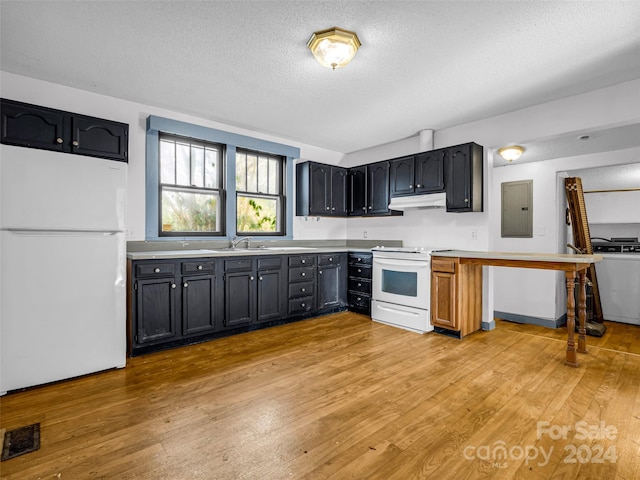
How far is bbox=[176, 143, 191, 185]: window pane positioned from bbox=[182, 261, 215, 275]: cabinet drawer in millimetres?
1127

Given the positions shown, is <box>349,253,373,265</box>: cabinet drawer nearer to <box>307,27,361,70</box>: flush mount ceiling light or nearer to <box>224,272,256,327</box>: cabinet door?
<box>224,272,256,327</box>: cabinet door

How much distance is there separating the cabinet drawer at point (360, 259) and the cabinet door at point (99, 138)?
2.98 m

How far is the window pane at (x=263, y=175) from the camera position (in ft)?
15.2

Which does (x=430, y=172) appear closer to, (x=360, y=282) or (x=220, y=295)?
(x=360, y=282)

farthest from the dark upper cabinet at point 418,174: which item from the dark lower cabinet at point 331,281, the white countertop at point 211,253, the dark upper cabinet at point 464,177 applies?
the dark lower cabinet at point 331,281

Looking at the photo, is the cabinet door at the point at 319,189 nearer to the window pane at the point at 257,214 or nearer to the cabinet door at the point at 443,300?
the window pane at the point at 257,214

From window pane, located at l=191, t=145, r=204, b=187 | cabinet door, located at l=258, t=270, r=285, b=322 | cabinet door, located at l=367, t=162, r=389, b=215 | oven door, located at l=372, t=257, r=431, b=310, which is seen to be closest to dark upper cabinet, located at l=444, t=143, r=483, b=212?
oven door, located at l=372, t=257, r=431, b=310

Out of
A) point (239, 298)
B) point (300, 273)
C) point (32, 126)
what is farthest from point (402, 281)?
point (32, 126)

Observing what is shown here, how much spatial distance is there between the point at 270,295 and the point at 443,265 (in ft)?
6.59

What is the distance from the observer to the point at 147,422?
1966 millimetres

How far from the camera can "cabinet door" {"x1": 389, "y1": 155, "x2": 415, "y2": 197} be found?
4312mm

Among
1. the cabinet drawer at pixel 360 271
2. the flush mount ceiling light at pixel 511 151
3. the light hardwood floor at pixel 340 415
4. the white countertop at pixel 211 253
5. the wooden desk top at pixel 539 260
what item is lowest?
the light hardwood floor at pixel 340 415

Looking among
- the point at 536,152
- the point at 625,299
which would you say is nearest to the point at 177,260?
the point at 536,152

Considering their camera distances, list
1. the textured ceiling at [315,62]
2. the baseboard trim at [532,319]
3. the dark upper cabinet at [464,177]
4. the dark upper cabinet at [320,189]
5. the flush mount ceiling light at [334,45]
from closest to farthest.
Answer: the textured ceiling at [315,62] → the flush mount ceiling light at [334,45] → the dark upper cabinet at [464,177] → the baseboard trim at [532,319] → the dark upper cabinet at [320,189]
